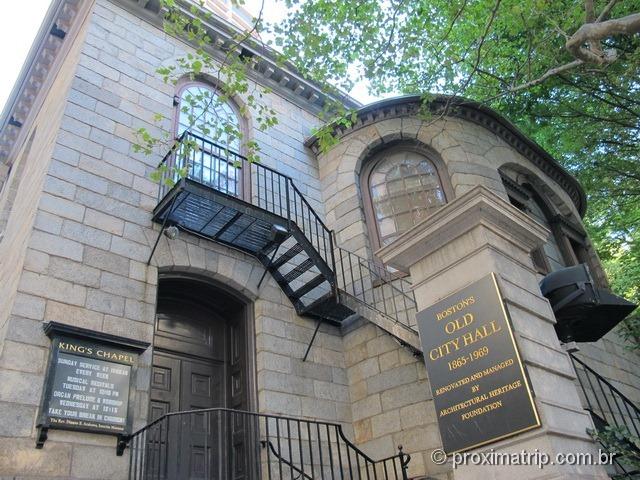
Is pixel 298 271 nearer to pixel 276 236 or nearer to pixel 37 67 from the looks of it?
pixel 276 236

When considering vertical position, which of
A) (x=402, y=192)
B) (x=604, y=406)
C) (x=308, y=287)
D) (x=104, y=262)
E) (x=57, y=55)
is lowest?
(x=604, y=406)

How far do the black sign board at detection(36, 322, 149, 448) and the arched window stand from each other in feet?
17.9

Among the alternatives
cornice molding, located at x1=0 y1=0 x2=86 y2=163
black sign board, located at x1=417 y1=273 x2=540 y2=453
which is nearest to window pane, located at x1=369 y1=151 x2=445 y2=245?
black sign board, located at x1=417 y1=273 x2=540 y2=453

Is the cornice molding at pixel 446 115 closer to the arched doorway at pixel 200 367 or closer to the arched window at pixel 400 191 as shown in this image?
the arched window at pixel 400 191

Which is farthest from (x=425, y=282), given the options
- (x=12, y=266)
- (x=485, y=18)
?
(x=485, y=18)

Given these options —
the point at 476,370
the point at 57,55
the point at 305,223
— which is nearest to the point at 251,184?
the point at 305,223

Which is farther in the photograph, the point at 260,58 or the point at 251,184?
the point at 260,58

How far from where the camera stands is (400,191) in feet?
35.8

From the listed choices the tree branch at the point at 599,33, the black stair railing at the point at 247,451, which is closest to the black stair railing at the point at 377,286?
the black stair railing at the point at 247,451

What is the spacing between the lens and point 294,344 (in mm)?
8852

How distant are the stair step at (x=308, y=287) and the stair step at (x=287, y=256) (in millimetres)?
521

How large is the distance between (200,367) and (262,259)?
2.05 meters

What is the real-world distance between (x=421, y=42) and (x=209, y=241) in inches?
211

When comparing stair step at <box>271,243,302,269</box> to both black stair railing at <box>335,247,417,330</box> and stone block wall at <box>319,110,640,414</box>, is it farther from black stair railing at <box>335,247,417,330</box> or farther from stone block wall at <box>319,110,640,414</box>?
stone block wall at <box>319,110,640,414</box>
